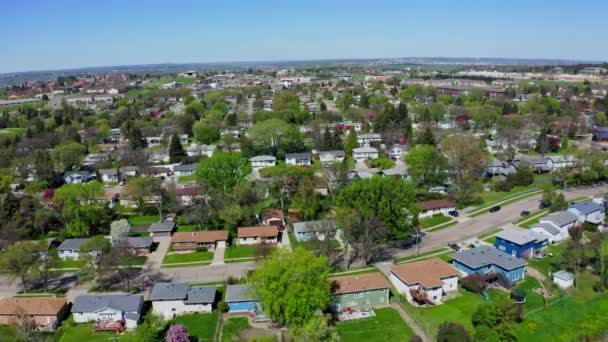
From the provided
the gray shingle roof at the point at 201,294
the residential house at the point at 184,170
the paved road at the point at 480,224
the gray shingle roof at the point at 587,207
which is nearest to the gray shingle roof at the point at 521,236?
the paved road at the point at 480,224

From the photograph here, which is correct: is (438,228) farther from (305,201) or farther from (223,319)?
(223,319)

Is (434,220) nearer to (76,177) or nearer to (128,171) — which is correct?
(128,171)

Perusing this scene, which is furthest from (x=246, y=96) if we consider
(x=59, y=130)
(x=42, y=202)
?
(x=42, y=202)

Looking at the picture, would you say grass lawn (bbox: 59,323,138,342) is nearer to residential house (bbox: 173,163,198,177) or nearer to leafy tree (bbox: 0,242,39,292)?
leafy tree (bbox: 0,242,39,292)

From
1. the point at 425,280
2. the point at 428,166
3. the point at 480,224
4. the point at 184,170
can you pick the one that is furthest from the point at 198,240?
the point at 428,166

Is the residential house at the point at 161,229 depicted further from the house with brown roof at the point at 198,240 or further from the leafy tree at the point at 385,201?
the leafy tree at the point at 385,201
